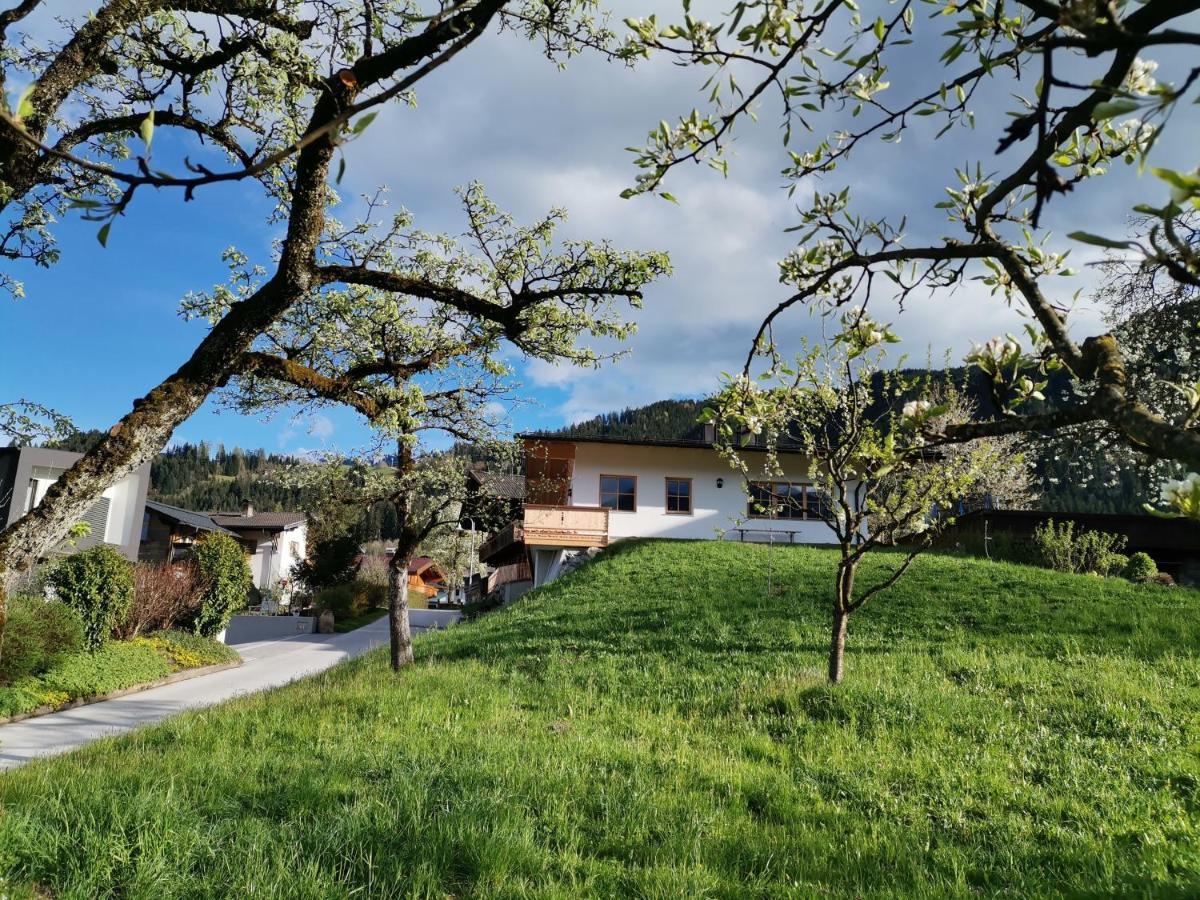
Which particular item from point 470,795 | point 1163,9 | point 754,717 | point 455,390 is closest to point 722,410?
point 1163,9

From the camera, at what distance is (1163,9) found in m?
1.42

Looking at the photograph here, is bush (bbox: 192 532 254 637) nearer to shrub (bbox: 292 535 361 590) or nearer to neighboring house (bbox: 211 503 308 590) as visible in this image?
shrub (bbox: 292 535 361 590)

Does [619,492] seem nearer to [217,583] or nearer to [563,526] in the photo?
[563,526]

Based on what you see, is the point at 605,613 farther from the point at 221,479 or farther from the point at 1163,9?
the point at 221,479

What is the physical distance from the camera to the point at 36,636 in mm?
11367

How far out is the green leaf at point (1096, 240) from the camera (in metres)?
1.00

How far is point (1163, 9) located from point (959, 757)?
5633 mm

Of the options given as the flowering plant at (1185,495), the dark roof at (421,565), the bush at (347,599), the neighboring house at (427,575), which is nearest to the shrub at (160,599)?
the bush at (347,599)

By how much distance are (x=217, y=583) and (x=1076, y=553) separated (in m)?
23.0

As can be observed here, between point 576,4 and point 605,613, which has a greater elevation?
point 576,4

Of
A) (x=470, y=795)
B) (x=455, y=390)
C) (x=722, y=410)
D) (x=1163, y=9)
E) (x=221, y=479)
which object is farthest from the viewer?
(x=221, y=479)

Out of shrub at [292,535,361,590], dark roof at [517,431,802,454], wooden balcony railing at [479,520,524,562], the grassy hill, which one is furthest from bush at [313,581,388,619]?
the grassy hill

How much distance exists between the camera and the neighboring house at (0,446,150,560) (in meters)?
21.5

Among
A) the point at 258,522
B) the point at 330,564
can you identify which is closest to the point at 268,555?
the point at 258,522
